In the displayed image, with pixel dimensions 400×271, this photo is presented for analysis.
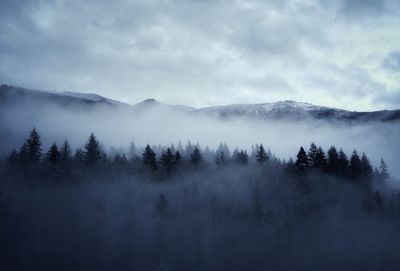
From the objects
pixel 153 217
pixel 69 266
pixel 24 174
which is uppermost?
pixel 24 174

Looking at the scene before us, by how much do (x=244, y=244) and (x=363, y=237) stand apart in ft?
112

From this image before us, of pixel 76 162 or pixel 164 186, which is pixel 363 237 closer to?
pixel 164 186

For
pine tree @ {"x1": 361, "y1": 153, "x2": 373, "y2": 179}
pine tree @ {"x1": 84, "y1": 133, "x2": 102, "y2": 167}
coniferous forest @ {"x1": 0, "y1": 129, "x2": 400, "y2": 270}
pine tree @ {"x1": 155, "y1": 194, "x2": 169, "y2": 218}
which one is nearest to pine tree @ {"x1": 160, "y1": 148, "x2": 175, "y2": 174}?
coniferous forest @ {"x1": 0, "y1": 129, "x2": 400, "y2": 270}

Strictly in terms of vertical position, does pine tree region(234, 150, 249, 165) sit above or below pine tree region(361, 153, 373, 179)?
above

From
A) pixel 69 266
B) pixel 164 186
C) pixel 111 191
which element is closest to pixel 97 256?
pixel 69 266

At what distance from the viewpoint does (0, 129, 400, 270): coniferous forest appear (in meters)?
91.4

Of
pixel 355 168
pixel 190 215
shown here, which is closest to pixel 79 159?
pixel 190 215

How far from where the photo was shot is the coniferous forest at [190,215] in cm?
9138

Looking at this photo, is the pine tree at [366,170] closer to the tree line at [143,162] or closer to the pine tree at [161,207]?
the tree line at [143,162]

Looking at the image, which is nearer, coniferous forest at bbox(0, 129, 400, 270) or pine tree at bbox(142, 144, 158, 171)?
coniferous forest at bbox(0, 129, 400, 270)

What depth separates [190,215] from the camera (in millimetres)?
107750

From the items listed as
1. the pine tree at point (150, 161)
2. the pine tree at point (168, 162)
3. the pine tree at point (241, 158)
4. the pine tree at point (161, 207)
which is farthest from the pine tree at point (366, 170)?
the pine tree at point (150, 161)

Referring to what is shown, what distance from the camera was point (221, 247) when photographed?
98.5 metres

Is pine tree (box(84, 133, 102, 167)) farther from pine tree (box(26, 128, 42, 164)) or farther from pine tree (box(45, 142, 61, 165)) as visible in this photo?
pine tree (box(26, 128, 42, 164))
